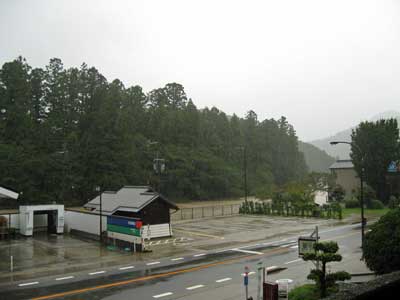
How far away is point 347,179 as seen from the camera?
222ft

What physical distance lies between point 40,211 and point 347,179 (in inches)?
2071

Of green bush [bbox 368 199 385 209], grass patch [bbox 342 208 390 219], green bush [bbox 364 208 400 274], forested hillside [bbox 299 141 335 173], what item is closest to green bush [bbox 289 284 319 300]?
green bush [bbox 364 208 400 274]

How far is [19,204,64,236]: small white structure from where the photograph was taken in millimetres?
31141

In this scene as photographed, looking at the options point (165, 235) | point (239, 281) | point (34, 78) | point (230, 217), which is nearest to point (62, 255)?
point (165, 235)

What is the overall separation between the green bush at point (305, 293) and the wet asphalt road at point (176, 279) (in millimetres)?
2176

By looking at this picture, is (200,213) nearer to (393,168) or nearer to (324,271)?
(393,168)

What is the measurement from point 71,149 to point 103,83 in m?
15.4

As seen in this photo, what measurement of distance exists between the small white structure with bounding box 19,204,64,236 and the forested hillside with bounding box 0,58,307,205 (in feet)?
72.4

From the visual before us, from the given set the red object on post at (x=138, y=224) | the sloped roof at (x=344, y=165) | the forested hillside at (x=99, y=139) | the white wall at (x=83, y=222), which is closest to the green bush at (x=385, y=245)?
the red object on post at (x=138, y=224)

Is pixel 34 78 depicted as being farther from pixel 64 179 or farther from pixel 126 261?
pixel 126 261

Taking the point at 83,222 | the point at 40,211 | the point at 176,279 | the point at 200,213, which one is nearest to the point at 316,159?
the point at 200,213

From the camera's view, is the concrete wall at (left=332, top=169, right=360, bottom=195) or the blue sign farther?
the concrete wall at (left=332, top=169, right=360, bottom=195)

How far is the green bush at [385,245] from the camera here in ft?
44.6

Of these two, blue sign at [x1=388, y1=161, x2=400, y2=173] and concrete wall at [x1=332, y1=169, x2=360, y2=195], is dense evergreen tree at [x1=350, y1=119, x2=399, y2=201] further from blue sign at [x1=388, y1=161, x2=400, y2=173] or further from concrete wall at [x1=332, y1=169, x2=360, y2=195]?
concrete wall at [x1=332, y1=169, x2=360, y2=195]
